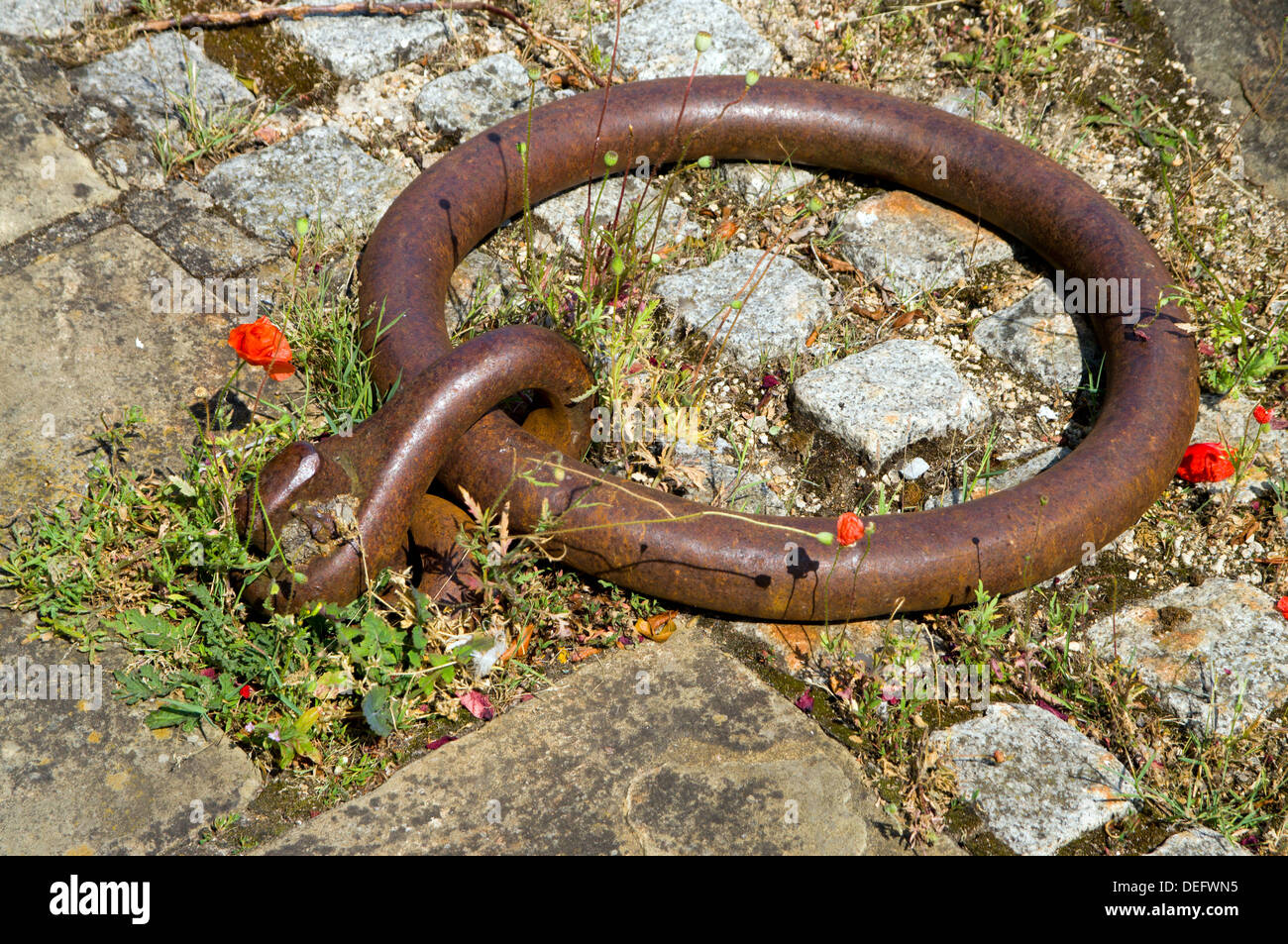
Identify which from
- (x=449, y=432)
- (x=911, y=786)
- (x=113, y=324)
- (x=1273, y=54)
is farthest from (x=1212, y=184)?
(x=113, y=324)

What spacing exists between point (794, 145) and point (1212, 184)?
69.5 inches

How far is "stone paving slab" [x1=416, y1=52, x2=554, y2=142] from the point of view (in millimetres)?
4148

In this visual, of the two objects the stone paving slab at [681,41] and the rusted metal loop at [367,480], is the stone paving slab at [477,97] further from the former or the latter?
the rusted metal loop at [367,480]

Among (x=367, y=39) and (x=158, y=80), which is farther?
(x=367, y=39)

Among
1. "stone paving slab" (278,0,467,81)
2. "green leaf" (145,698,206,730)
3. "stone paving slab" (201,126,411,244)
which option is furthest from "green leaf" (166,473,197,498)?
"stone paving slab" (278,0,467,81)

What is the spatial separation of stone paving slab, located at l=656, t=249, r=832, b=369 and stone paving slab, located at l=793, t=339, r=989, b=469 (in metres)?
0.21

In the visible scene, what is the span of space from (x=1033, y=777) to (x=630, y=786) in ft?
3.24

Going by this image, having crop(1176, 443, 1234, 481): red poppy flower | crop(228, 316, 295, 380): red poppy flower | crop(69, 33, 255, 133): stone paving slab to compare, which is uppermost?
crop(69, 33, 255, 133): stone paving slab

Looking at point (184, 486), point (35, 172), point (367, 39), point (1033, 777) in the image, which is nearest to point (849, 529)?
point (1033, 777)

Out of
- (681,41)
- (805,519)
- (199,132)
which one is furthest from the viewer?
(681,41)

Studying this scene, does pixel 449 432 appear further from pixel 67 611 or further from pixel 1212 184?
pixel 1212 184

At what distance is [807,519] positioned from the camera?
107 inches

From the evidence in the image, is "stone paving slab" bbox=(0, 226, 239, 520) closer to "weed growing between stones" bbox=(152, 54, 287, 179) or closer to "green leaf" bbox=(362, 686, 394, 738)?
"weed growing between stones" bbox=(152, 54, 287, 179)

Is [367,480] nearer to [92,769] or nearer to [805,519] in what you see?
[92,769]
